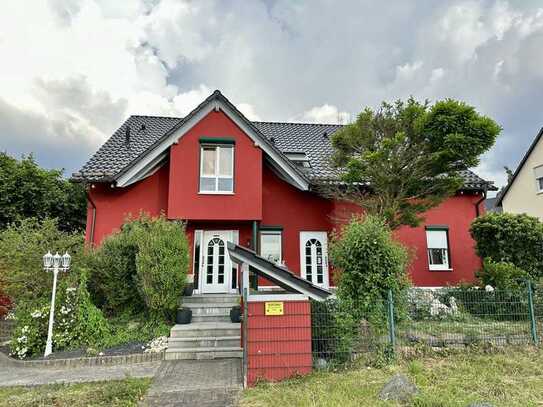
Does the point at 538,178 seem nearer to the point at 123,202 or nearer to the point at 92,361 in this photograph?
the point at 123,202

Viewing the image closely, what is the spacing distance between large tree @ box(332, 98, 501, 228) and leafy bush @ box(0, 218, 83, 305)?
8868 millimetres

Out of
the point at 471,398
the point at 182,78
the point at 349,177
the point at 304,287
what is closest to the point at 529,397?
the point at 471,398

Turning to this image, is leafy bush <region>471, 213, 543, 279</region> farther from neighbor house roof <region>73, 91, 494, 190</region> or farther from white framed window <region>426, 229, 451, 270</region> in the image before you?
neighbor house roof <region>73, 91, 494, 190</region>

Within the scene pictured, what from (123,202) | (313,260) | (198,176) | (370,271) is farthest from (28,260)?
(313,260)

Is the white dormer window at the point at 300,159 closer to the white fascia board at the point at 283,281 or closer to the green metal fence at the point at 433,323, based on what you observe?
Answer: the green metal fence at the point at 433,323

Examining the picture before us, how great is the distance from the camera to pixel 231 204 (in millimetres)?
11055

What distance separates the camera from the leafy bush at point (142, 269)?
26.9ft

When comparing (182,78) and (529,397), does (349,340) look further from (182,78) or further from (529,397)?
(182,78)

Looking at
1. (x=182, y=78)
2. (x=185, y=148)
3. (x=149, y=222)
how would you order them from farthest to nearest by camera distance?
(x=182, y=78)
(x=185, y=148)
(x=149, y=222)

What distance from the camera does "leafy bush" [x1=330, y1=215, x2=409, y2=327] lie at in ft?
22.3

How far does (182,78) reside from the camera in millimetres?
14859

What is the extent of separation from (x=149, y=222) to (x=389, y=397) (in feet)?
24.2

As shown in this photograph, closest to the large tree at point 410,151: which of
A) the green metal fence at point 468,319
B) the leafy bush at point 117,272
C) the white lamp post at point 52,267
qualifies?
the green metal fence at point 468,319

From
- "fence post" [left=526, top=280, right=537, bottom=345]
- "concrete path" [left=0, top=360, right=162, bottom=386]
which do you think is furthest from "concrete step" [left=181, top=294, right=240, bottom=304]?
"fence post" [left=526, top=280, right=537, bottom=345]
